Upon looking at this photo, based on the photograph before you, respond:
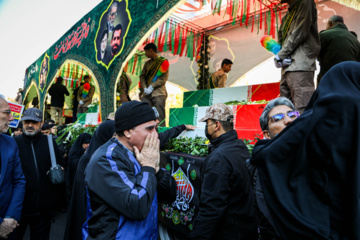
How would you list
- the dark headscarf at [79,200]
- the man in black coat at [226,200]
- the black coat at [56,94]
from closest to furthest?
the man in black coat at [226,200] → the dark headscarf at [79,200] → the black coat at [56,94]

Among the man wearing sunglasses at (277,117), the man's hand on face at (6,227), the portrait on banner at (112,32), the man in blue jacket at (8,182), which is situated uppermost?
the portrait on banner at (112,32)

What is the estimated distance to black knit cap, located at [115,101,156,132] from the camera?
186cm

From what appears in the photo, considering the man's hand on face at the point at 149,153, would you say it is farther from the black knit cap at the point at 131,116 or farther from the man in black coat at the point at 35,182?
the man in black coat at the point at 35,182

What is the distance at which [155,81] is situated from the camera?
5.92 m

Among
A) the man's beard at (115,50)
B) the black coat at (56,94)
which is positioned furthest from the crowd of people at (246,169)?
the black coat at (56,94)

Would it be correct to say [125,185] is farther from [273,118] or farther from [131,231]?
[273,118]

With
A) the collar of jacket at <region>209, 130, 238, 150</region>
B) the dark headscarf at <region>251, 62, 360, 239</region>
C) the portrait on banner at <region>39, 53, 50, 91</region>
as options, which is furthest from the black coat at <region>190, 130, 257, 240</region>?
the portrait on banner at <region>39, 53, 50, 91</region>

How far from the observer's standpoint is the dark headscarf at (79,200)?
2.60m

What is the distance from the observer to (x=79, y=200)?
9.09 ft

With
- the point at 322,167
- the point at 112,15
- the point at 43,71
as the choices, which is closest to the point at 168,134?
the point at 322,167

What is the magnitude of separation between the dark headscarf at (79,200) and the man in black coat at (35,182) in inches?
37.0

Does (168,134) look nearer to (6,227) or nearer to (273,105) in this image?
(273,105)

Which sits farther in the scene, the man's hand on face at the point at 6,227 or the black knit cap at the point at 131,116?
the man's hand on face at the point at 6,227

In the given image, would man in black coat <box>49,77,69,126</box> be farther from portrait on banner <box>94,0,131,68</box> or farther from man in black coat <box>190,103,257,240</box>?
man in black coat <box>190,103,257,240</box>
